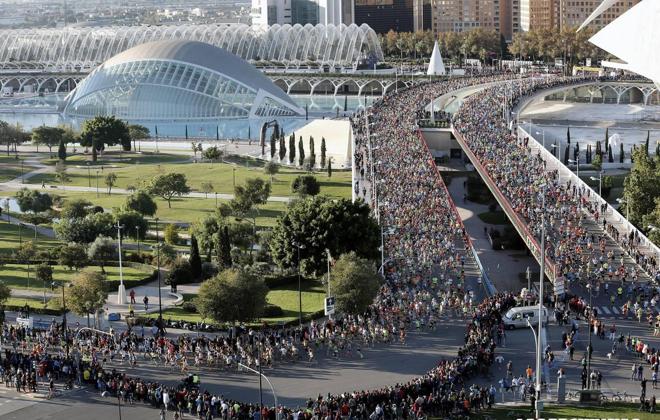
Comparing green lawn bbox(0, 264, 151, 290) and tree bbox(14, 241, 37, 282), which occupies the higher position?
tree bbox(14, 241, 37, 282)

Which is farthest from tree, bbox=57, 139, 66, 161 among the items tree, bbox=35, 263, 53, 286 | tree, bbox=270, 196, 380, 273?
tree, bbox=270, 196, 380, 273

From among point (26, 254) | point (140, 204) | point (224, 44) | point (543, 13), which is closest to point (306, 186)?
point (140, 204)

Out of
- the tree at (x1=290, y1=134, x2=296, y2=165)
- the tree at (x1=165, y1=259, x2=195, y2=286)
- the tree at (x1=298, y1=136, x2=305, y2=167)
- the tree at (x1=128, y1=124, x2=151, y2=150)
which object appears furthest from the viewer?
the tree at (x1=128, y1=124, x2=151, y2=150)

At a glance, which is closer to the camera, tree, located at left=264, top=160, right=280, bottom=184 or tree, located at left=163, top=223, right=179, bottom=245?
tree, located at left=163, top=223, right=179, bottom=245

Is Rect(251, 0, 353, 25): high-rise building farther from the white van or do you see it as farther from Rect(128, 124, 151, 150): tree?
the white van

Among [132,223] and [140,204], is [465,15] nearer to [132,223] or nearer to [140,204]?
[140,204]

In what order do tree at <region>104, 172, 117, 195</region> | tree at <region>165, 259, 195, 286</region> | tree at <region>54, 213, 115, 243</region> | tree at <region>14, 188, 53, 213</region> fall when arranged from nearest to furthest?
tree at <region>165, 259, 195, 286</region>, tree at <region>54, 213, 115, 243</region>, tree at <region>14, 188, 53, 213</region>, tree at <region>104, 172, 117, 195</region>
